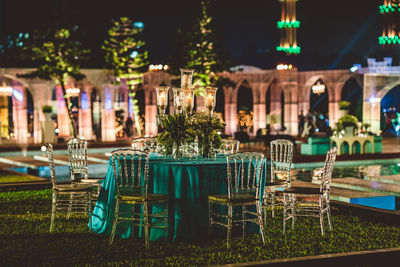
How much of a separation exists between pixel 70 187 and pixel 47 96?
706 inches

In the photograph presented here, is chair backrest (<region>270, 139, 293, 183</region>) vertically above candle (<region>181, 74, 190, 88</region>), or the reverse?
candle (<region>181, 74, 190, 88</region>)

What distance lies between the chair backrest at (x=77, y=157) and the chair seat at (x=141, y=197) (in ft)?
5.99

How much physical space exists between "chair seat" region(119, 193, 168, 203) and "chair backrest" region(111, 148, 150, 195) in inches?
2.3

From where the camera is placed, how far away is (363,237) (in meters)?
5.25

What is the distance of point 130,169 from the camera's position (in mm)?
5324

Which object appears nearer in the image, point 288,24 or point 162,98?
point 162,98

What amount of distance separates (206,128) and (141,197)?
4.19 ft

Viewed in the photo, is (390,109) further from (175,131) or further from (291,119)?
(175,131)

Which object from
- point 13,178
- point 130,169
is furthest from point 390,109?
point 130,169

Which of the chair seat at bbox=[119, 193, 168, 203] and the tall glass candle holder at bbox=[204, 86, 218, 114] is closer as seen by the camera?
the chair seat at bbox=[119, 193, 168, 203]

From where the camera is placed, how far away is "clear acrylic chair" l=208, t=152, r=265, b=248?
492 cm

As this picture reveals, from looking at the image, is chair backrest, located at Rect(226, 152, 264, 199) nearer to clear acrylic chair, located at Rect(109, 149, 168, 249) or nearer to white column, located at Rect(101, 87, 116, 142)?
clear acrylic chair, located at Rect(109, 149, 168, 249)

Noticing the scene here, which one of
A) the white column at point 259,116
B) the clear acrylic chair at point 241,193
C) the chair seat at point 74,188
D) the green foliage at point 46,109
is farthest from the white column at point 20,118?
the clear acrylic chair at point 241,193

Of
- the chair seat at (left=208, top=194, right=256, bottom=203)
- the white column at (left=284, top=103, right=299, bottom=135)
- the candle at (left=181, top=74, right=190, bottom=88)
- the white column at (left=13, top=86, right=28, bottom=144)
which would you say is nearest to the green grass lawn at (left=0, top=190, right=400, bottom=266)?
the chair seat at (left=208, top=194, right=256, bottom=203)
